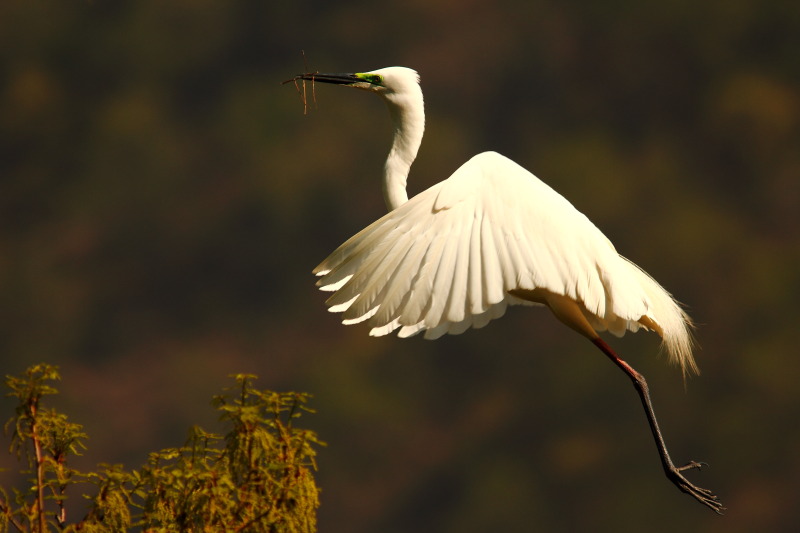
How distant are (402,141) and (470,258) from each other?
1.10 meters

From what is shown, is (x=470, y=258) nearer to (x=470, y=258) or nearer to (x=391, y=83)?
(x=470, y=258)

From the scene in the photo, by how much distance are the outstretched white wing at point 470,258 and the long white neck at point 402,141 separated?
622mm

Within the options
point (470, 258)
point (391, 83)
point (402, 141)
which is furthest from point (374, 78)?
point (470, 258)

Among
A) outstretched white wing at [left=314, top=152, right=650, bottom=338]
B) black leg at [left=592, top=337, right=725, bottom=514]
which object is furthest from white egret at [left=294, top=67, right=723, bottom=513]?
black leg at [left=592, top=337, right=725, bottom=514]

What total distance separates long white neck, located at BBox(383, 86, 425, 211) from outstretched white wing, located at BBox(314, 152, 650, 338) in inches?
24.5

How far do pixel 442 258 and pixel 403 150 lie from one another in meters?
1.06

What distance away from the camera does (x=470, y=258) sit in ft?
8.41

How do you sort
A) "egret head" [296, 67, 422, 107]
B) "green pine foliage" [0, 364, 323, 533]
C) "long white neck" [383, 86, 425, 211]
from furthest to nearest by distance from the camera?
"egret head" [296, 67, 422, 107], "long white neck" [383, 86, 425, 211], "green pine foliage" [0, 364, 323, 533]

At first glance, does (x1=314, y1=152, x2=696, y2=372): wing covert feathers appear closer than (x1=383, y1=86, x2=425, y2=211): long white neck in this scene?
Yes

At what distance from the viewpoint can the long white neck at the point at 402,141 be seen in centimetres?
350

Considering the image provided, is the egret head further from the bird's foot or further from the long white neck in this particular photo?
the bird's foot

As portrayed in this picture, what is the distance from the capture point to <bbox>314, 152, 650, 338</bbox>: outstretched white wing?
2514 mm

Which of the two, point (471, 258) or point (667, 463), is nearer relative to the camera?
point (471, 258)

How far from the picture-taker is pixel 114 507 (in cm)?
242
